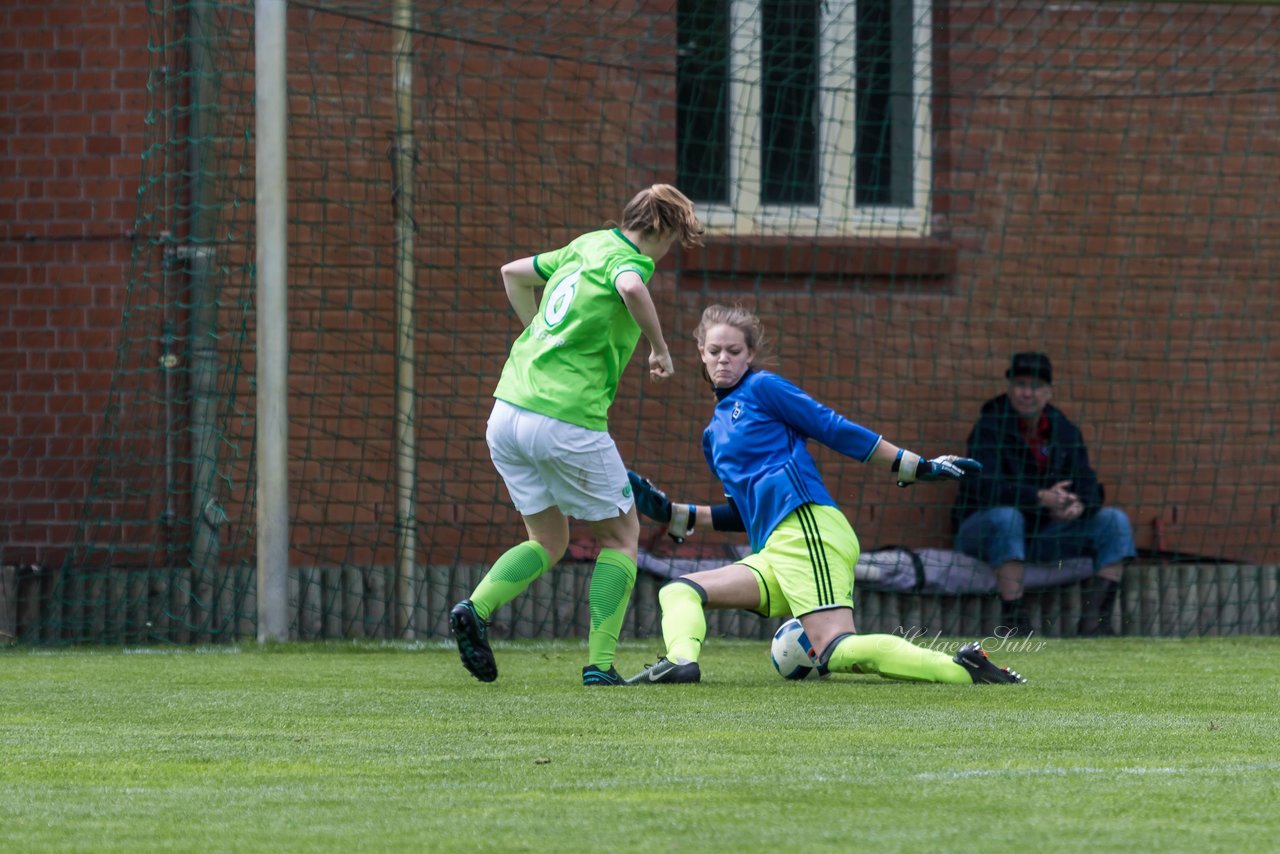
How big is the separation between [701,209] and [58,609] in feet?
11.7

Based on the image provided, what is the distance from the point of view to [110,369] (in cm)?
874

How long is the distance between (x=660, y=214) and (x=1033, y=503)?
12.2ft

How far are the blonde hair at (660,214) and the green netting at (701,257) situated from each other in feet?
9.27

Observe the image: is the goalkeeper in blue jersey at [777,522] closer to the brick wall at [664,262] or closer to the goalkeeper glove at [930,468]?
the goalkeeper glove at [930,468]

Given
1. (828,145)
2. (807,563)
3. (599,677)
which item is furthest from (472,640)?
(828,145)

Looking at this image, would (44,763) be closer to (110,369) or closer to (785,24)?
(110,369)

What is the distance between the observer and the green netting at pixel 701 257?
852 cm

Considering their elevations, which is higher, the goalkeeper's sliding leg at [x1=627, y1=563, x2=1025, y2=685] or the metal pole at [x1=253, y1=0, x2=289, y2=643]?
the metal pole at [x1=253, y1=0, x2=289, y2=643]

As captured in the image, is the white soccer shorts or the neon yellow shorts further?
the neon yellow shorts

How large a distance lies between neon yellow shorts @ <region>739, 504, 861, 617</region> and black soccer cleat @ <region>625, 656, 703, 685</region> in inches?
15.9

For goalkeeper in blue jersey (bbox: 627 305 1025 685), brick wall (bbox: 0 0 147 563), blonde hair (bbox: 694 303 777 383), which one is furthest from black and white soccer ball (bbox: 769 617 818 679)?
brick wall (bbox: 0 0 147 563)

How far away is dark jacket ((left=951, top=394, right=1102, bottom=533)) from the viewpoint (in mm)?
9141

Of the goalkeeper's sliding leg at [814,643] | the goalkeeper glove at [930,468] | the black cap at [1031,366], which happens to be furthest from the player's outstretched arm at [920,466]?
the black cap at [1031,366]

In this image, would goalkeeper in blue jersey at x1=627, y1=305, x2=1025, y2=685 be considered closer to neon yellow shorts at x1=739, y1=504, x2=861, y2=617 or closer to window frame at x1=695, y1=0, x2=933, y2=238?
neon yellow shorts at x1=739, y1=504, x2=861, y2=617
